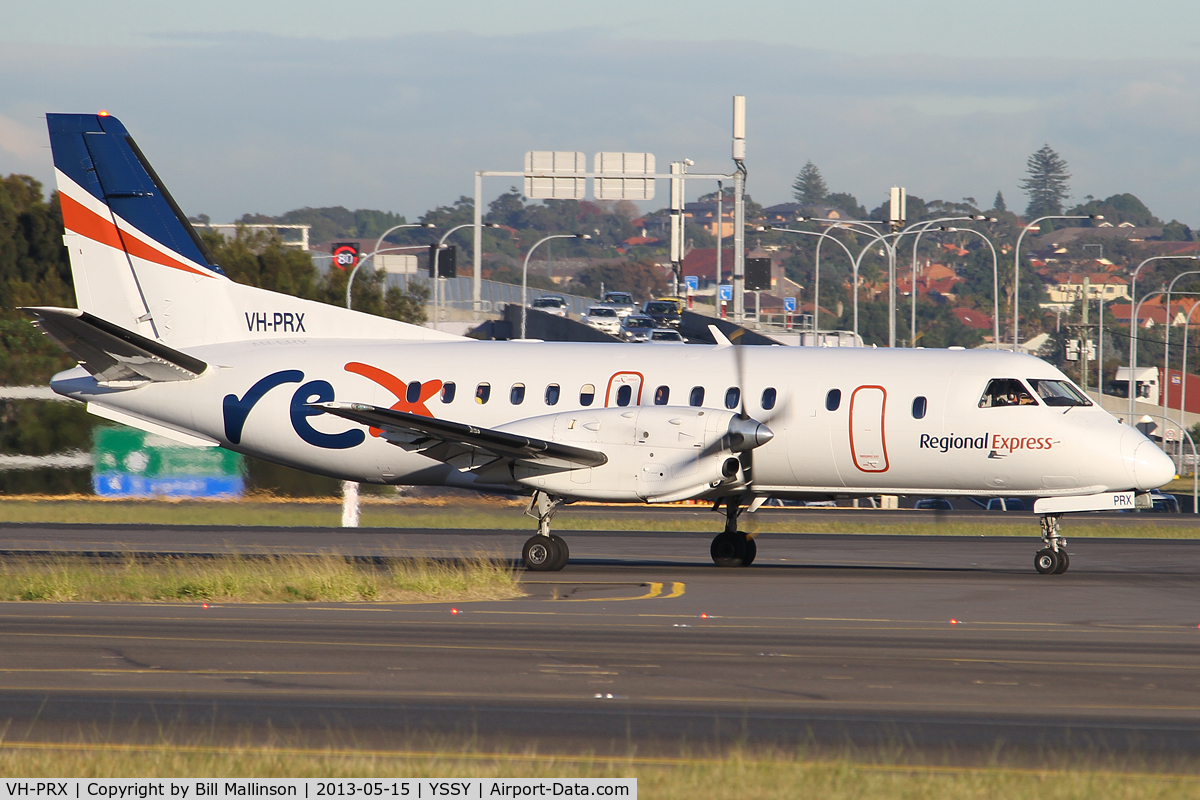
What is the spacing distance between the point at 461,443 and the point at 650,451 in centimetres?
304

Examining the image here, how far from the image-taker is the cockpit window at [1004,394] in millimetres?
21891

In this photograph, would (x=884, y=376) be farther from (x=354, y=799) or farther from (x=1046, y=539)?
(x=354, y=799)

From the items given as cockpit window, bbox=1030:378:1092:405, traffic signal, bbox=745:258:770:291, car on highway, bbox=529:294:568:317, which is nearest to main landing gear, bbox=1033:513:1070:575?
cockpit window, bbox=1030:378:1092:405

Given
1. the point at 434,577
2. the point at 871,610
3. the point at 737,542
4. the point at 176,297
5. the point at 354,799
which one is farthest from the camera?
the point at 176,297

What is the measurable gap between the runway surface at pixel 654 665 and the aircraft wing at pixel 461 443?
195cm

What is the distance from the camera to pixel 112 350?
23188 mm

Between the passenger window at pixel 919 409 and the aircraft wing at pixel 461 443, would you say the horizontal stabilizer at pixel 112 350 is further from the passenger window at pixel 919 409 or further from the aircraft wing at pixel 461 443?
the passenger window at pixel 919 409

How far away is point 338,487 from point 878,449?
56.7 ft

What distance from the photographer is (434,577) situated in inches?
763

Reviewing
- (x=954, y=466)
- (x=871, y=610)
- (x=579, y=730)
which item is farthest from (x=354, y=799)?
(x=954, y=466)

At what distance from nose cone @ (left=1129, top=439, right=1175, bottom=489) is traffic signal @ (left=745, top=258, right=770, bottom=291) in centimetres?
4269

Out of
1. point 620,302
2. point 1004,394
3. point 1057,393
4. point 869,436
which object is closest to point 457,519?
point 869,436

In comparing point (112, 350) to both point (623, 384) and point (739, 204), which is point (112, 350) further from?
point (739, 204)
